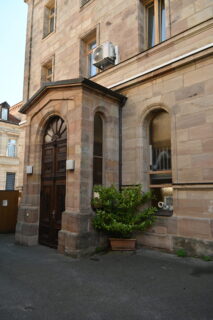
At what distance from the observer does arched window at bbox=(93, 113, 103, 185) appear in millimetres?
7312

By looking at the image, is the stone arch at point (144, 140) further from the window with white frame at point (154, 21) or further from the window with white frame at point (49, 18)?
the window with white frame at point (49, 18)

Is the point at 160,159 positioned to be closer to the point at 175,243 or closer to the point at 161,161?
the point at 161,161

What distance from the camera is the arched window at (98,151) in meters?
7.31

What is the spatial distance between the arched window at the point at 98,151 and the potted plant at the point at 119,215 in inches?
20.0

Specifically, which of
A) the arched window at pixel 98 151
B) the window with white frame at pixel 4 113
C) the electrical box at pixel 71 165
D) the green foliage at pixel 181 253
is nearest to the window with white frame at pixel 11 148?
the window with white frame at pixel 4 113

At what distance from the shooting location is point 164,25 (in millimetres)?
8102

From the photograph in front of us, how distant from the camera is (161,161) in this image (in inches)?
292

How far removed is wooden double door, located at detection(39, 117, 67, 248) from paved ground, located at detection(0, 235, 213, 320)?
1458 millimetres

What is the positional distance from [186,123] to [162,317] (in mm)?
4787

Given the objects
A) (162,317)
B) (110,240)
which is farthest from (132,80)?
(162,317)

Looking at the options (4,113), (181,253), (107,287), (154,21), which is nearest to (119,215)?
(181,253)

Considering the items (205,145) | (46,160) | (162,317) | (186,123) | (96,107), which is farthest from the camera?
(46,160)

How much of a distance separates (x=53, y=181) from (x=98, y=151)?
1895mm

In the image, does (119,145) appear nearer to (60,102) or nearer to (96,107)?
(96,107)
